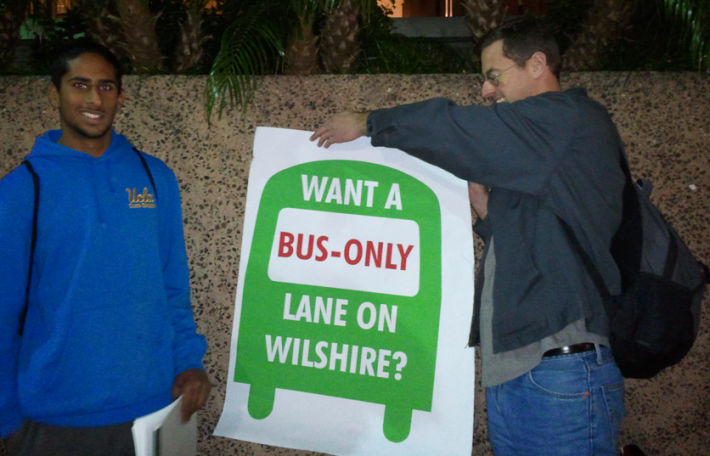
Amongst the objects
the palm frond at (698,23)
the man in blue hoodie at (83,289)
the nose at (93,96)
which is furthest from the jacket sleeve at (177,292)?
the palm frond at (698,23)

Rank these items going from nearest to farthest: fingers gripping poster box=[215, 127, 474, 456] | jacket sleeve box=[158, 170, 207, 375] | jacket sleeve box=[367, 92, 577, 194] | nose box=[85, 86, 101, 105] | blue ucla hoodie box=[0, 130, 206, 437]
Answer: jacket sleeve box=[367, 92, 577, 194]
blue ucla hoodie box=[0, 130, 206, 437]
nose box=[85, 86, 101, 105]
jacket sleeve box=[158, 170, 207, 375]
fingers gripping poster box=[215, 127, 474, 456]

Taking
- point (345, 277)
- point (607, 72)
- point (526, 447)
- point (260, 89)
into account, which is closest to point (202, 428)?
point (345, 277)

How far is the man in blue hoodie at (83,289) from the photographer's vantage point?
129 centimetres

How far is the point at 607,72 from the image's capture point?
1.74 m

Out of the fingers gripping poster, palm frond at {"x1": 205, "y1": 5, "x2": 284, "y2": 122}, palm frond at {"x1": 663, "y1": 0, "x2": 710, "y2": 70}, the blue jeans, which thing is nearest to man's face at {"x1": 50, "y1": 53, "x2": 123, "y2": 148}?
palm frond at {"x1": 205, "y1": 5, "x2": 284, "y2": 122}

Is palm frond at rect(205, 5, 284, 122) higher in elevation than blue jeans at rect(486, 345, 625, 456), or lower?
higher

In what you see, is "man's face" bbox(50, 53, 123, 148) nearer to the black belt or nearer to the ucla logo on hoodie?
the ucla logo on hoodie

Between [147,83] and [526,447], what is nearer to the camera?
[526,447]

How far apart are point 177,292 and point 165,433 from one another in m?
0.43

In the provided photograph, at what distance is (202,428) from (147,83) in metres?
1.38

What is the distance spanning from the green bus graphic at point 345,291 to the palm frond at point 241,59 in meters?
0.35

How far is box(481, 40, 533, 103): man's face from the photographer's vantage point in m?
1.35

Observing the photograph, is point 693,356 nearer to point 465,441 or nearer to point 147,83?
point 465,441

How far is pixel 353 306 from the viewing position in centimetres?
173
